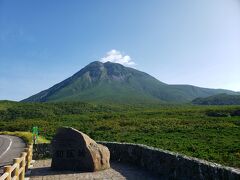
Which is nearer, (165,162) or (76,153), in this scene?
(165,162)

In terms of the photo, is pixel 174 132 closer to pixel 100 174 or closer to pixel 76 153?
pixel 76 153

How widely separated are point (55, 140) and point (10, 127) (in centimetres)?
5767

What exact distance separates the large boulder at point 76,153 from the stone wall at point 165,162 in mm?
2114

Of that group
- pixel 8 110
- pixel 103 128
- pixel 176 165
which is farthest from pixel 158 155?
pixel 8 110

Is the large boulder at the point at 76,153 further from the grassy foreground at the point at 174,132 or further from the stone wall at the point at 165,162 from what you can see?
the grassy foreground at the point at 174,132

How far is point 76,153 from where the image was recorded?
18.4 metres

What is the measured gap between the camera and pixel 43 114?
119m

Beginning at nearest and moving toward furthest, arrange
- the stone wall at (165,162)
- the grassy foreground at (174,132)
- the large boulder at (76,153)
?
the stone wall at (165,162) < the large boulder at (76,153) < the grassy foreground at (174,132)

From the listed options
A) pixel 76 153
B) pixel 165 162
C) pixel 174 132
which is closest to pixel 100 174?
pixel 76 153

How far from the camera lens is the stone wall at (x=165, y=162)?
11.2 m

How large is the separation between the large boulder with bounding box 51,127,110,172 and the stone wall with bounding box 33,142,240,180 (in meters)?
2.11

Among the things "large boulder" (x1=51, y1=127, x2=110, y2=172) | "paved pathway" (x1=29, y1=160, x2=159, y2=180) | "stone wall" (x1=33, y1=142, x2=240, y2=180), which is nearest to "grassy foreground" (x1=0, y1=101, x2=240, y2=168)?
"stone wall" (x1=33, y1=142, x2=240, y2=180)

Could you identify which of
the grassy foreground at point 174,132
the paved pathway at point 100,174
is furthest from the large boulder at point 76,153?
the grassy foreground at point 174,132

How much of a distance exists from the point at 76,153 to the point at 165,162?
539cm
